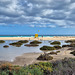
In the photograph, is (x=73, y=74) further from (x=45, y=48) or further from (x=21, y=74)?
(x=45, y=48)

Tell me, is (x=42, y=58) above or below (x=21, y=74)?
below

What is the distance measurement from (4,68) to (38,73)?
176 centimetres

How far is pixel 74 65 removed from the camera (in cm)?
704

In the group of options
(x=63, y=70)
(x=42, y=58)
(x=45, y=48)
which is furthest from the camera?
(x=45, y=48)

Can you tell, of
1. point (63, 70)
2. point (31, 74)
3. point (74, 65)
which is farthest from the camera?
point (74, 65)

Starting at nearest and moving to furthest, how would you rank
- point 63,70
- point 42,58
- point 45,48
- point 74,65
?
point 63,70 < point 74,65 < point 42,58 < point 45,48

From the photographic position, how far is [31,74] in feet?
18.0

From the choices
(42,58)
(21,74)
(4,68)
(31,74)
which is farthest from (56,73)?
(42,58)

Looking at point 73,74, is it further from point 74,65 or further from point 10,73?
point 10,73

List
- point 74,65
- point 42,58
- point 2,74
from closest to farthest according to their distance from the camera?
point 2,74, point 74,65, point 42,58

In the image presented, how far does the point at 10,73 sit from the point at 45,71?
183 cm

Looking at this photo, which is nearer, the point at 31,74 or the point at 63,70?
the point at 31,74

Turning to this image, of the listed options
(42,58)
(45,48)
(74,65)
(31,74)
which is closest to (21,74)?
(31,74)

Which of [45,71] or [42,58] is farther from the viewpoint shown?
[42,58]
